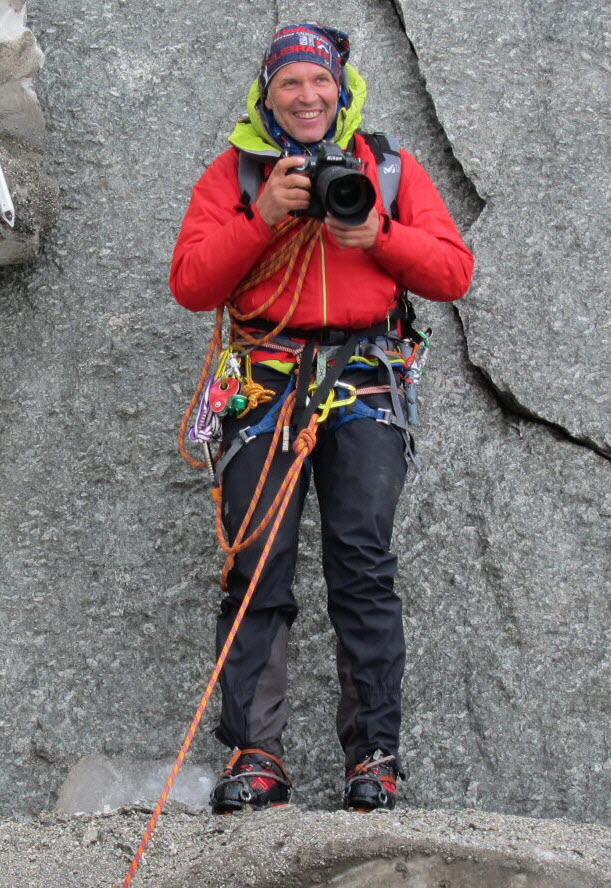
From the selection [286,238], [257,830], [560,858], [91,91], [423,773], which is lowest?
[423,773]

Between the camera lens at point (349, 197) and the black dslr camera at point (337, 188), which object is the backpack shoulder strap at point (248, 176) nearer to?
the black dslr camera at point (337, 188)

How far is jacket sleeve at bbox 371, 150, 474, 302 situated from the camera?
3.87 m

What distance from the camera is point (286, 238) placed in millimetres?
4027

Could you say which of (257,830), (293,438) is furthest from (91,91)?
(257,830)

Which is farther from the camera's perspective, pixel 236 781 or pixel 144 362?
pixel 144 362

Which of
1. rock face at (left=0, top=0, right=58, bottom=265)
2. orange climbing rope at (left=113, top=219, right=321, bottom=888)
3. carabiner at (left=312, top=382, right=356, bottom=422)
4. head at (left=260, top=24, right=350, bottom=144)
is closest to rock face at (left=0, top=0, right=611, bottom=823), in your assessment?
rock face at (left=0, top=0, right=58, bottom=265)

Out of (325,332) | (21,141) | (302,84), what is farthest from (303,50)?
(21,141)

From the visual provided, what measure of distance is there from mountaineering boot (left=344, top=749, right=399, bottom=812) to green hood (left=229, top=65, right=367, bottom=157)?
1.94 metres

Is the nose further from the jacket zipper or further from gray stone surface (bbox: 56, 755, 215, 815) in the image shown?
gray stone surface (bbox: 56, 755, 215, 815)

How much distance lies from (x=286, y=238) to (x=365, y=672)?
1.41 m

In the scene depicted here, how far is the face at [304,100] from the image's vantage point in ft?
13.3

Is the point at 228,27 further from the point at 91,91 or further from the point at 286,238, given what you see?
the point at 286,238

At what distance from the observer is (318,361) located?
4.00 metres

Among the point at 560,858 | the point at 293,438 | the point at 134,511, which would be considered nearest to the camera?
the point at 560,858
